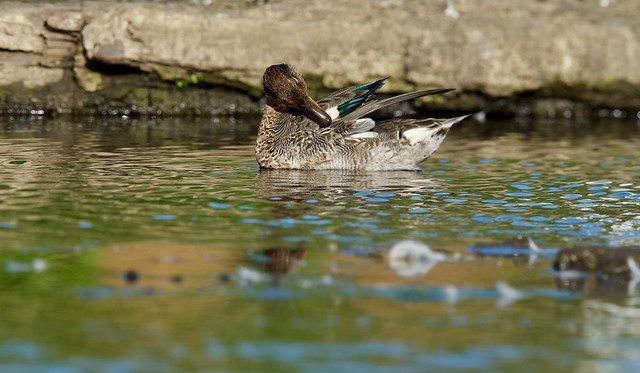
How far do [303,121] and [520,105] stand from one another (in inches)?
192

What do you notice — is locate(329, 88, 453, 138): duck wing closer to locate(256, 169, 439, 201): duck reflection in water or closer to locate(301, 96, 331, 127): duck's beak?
locate(301, 96, 331, 127): duck's beak

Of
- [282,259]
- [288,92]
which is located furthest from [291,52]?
[282,259]

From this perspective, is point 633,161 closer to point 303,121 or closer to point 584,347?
point 303,121

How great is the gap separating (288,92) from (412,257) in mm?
4288

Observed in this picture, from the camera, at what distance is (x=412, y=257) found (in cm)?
644

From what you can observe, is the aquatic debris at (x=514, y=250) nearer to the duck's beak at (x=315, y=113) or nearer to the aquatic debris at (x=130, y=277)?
the aquatic debris at (x=130, y=277)

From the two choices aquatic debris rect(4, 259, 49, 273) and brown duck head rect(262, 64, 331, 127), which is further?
brown duck head rect(262, 64, 331, 127)

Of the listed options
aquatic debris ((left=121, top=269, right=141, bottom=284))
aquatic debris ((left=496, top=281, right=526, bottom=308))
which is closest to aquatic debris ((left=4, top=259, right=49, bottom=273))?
aquatic debris ((left=121, top=269, right=141, bottom=284))

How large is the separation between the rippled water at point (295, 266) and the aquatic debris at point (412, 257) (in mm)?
66

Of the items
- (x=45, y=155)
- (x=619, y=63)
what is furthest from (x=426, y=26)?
(x=45, y=155)

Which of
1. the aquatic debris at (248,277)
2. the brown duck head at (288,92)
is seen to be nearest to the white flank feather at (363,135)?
the brown duck head at (288,92)

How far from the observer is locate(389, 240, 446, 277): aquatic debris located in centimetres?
632

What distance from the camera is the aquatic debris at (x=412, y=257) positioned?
632cm

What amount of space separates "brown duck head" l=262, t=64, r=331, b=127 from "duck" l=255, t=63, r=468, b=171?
0.01m
